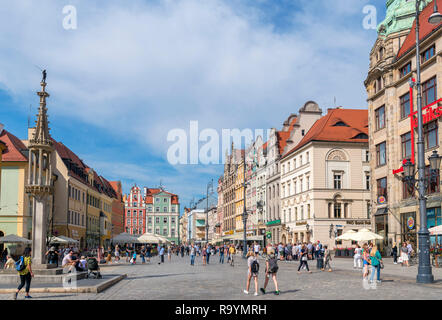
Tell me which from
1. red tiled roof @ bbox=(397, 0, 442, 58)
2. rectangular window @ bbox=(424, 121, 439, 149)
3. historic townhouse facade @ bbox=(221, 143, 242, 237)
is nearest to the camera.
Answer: rectangular window @ bbox=(424, 121, 439, 149)

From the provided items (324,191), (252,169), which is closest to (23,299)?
(324,191)

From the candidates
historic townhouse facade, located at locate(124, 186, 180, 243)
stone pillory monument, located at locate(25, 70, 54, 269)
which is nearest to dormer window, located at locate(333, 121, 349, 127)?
stone pillory monument, located at locate(25, 70, 54, 269)

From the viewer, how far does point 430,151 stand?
1470 inches

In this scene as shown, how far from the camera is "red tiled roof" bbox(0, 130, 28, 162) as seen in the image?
52.7m

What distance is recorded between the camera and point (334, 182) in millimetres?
59719

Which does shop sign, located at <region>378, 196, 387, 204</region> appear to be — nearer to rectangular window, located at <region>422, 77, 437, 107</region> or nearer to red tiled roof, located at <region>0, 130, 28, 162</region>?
rectangular window, located at <region>422, 77, 437, 107</region>

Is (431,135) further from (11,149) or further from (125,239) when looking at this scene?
(11,149)

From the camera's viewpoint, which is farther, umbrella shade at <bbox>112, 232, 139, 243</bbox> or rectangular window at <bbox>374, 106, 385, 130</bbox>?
umbrella shade at <bbox>112, 232, 139, 243</bbox>

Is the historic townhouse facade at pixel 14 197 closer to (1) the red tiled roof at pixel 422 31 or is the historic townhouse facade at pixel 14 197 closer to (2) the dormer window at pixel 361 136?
(2) the dormer window at pixel 361 136

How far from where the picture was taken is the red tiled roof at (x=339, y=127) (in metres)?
60.0

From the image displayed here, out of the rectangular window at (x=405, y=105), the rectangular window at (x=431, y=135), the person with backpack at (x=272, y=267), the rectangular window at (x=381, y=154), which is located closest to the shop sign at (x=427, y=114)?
the rectangular window at (x=431, y=135)

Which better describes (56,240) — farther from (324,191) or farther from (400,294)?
(400,294)

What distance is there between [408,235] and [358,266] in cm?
980

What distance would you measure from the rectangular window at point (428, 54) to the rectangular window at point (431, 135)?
15.6ft
